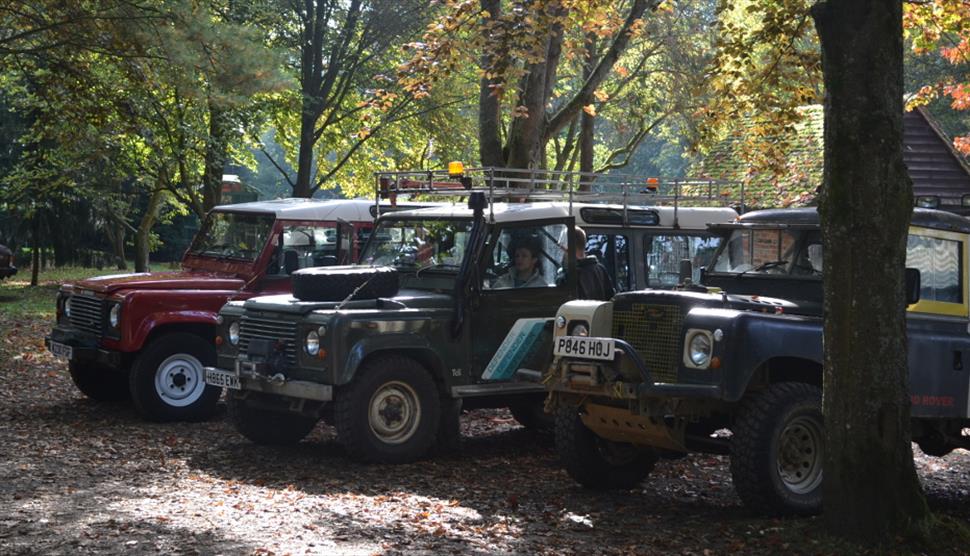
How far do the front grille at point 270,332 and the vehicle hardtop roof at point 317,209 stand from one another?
2496 mm

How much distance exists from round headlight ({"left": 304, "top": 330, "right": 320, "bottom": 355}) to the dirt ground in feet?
3.19

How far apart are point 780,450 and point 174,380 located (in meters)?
6.76

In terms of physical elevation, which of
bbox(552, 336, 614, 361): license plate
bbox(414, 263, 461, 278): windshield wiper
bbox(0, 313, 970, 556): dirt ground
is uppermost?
bbox(414, 263, 461, 278): windshield wiper

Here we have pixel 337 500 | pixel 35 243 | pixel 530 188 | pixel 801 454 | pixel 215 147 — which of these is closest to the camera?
pixel 801 454

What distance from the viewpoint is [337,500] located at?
909 cm

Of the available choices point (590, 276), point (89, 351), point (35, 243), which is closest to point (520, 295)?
point (590, 276)

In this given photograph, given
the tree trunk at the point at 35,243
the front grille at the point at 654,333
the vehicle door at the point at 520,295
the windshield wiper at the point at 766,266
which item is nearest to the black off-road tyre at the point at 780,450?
the front grille at the point at 654,333

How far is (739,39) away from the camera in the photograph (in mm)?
14828

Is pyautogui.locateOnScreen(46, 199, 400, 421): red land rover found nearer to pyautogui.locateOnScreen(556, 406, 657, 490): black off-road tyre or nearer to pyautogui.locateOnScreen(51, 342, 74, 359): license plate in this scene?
pyautogui.locateOnScreen(51, 342, 74, 359): license plate

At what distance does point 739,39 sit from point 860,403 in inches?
315

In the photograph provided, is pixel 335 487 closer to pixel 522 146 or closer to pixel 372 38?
pixel 522 146

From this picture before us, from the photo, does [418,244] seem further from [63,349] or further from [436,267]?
[63,349]

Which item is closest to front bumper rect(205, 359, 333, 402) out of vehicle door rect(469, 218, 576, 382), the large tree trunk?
vehicle door rect(469, 218, 576, 382)

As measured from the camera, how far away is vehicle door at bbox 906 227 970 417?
9359mm
